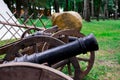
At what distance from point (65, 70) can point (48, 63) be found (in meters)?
4.25

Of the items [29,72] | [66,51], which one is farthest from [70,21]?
[29,72]

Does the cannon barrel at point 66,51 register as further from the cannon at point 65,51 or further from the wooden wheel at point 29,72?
the wooden wheel at point 29,72

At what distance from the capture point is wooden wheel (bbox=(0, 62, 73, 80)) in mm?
2936

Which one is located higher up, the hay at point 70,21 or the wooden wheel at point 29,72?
the wooden wheel at point 29,72

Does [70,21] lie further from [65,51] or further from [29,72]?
[29,72]

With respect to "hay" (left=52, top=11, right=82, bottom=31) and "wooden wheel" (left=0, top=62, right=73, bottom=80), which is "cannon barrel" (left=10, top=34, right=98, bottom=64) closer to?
"wooden wheel" (left=0, top=62, right=73, bottom=80)

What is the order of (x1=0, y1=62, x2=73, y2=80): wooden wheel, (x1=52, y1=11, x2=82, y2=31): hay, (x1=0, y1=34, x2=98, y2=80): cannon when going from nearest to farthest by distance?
1. (x1=0, y1=62, x2=73, y2=80): wooden wheel
2. (x1=0, y1=34, x2=98, y2=80): cannon
3. (x1=52, y1=11, x2=82, y2=31): hay

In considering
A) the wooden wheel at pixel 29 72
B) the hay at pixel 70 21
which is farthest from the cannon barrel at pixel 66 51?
the hay at pixel 70 21

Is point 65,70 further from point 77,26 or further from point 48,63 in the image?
point 77,26

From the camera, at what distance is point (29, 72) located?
9.75 ft

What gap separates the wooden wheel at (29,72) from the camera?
2936 millimetres

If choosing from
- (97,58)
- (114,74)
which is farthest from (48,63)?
(97,58)

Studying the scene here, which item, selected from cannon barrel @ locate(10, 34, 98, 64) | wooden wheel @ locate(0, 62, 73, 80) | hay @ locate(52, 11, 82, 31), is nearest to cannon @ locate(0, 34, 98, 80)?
cannon barrel @ locate(10, 34, 98, 64)

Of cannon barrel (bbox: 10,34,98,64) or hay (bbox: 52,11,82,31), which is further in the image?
hay (bbox: 52,11,82,31)
